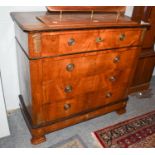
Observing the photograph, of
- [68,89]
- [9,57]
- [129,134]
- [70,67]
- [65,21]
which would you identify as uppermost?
[65,21]

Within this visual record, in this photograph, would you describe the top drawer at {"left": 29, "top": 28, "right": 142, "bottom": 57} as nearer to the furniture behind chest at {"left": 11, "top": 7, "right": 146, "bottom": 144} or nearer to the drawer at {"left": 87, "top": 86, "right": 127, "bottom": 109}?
the furniture behind chest at {"left": 11, "top": 7, "right": 146, "bottom": 144}

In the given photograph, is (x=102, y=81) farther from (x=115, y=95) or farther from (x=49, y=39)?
(x=49, y=39)

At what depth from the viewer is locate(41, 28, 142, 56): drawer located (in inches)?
58.7

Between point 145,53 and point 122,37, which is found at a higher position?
point 122,37

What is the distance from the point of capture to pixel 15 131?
2.13 m

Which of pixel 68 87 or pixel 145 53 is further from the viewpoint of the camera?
pixel 145 53

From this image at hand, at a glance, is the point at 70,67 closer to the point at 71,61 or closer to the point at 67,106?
the point at 71,61

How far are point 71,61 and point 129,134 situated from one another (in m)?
1.21

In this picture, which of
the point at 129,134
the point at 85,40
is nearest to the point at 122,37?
the point at 85,40

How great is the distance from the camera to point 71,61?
5.52ft

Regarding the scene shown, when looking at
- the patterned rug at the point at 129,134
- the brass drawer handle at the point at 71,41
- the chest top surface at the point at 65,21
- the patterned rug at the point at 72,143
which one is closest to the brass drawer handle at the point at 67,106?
the patterned rug at the point at 72,143

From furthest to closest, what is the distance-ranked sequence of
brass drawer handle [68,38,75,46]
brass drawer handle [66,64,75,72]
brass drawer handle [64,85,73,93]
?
Result: brass drawer handle [64,85,73,93], brass drawer handle [66,64,75,72], brass drawer handle [68,38,75,46]

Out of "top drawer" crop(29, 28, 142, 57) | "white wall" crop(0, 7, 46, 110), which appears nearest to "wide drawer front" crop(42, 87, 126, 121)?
"top drawer" crop(29, 28, 142, 57)

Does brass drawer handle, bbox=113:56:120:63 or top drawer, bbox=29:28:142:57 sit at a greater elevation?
top drawer, bbox=29:28:142:57
